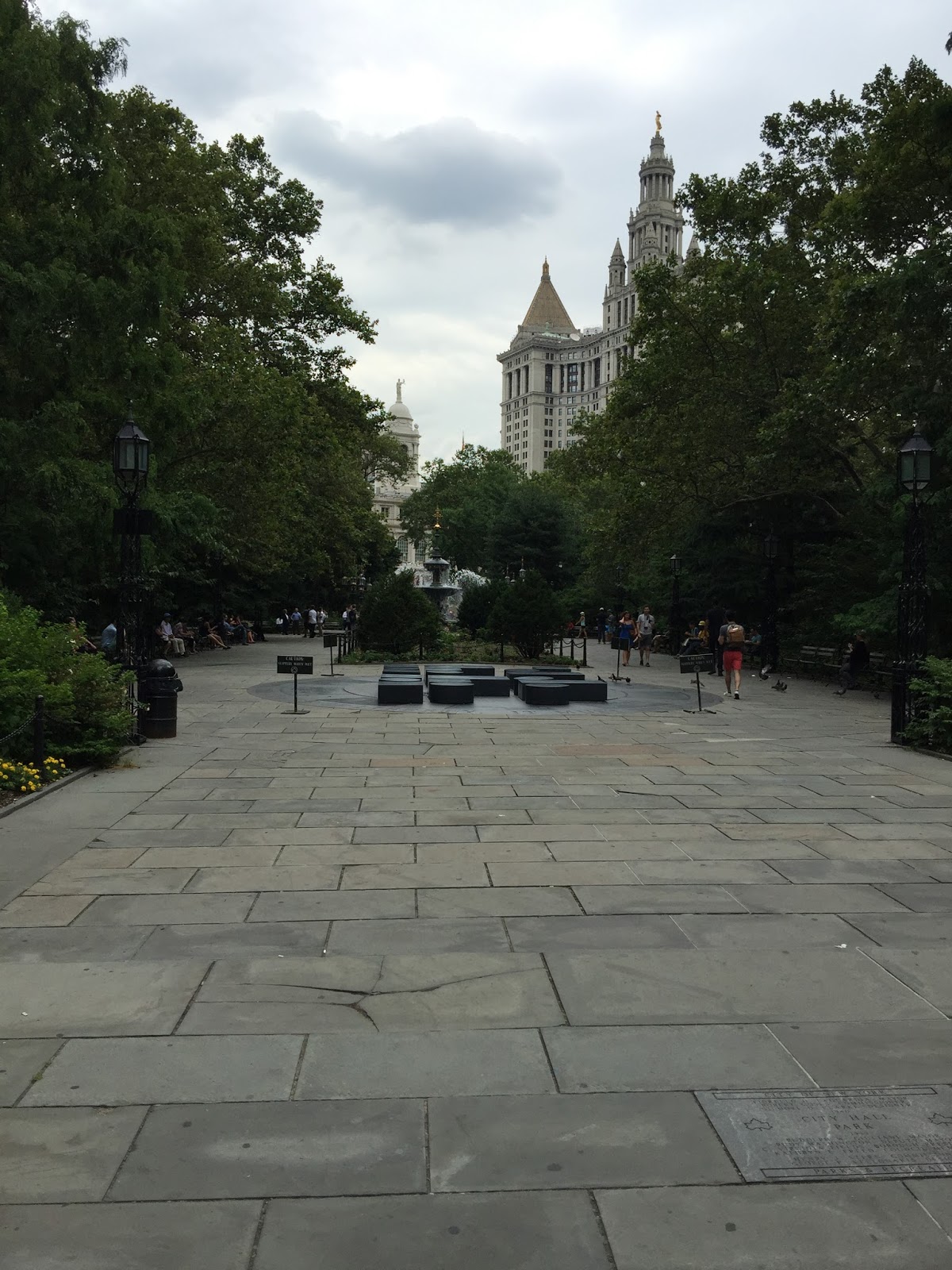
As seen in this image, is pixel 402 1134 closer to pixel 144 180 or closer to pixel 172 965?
pixel 172 965

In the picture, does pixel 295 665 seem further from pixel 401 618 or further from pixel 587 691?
pixel 401 618

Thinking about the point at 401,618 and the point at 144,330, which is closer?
the point at 144,330

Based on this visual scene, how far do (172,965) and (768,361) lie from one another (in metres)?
26.4

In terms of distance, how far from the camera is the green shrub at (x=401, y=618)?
32.3m

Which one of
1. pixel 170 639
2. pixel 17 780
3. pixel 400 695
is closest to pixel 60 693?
pixel 17 780

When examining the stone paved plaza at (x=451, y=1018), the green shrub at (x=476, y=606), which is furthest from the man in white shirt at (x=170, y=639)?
the stone paved plaza at (x=451, y=1018)

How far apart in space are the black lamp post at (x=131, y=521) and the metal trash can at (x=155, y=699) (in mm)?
315

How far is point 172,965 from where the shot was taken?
545 cm

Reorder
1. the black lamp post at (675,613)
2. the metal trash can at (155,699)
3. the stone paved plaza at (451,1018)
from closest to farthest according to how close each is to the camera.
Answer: the stone paved plaza at (451,1018), the metal trash can at (155,699), the black lamp post at (675,613)

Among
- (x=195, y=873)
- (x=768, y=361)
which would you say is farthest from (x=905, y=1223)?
(x=768, y=361)

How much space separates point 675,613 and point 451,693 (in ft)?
69.0

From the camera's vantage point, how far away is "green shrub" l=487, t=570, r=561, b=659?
31688mm

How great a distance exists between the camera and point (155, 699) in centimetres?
1458

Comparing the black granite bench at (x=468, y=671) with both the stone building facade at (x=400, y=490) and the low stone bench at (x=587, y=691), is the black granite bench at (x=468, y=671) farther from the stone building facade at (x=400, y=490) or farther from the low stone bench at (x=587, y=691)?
the stone building facade at (x=400, y=490)
